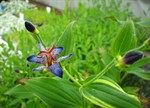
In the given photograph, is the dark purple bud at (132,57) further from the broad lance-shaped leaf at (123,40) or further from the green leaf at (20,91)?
the green leaf at (20,91)

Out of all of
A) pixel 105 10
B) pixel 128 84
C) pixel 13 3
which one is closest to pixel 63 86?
pixel 128 84

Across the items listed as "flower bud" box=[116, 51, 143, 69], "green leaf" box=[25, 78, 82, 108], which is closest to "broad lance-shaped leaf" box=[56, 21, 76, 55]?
"green leaf" box=[25, 78, 82, 108]

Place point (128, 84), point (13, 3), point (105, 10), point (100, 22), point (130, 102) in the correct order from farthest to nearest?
point (13, 3) → point (105, 10) → point (100, 22) → point (128, 84) → point (130, 102)

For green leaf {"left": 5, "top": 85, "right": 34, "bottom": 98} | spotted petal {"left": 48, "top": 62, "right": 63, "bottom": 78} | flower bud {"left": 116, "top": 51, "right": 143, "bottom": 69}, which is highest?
flower bud {"left": 116, "top": 51, "right": 143, "bottom": 69}

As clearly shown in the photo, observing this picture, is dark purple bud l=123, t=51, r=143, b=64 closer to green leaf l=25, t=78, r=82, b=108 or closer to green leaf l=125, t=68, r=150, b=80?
green leaf l=25, t=78, r=82, b=108

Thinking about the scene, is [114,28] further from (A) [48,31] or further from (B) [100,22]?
(A) [48,31]

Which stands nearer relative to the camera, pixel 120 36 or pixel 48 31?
pixel 120 36

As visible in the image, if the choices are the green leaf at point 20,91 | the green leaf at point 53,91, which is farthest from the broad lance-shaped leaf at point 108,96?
the green leaf at point 20,91
